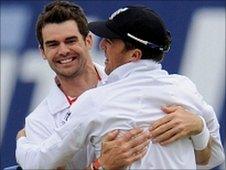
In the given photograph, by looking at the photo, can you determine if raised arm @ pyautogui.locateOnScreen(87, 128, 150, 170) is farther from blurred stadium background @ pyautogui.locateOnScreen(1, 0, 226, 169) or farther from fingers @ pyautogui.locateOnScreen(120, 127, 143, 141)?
blurred stadium background @ pyautogui.locateOnScreen(1, 0, 226, 169)

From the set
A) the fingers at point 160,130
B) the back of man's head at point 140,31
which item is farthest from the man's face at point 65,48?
the fingers at point 160,130

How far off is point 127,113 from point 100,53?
318 cm

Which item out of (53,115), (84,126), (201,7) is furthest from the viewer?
(201,7)

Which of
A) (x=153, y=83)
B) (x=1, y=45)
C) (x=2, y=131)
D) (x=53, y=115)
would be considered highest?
(x=153, y=83)

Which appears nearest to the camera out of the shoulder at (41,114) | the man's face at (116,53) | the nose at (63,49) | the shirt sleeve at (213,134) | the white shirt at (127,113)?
the white shirt at (127,113)

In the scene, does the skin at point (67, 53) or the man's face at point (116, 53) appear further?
the skin at point (67, 53)

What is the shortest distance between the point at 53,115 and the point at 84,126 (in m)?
0.59

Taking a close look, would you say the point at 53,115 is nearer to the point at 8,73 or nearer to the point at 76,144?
the point at 76,144

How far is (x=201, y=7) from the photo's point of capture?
6.24 metres

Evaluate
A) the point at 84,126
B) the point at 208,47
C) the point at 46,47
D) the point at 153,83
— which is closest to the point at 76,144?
the point at 84,126

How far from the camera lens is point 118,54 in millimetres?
3172

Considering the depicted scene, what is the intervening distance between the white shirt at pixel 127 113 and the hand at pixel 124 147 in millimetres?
22

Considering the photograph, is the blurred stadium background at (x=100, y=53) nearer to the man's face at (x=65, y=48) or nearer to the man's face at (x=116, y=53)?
the man's face at (x=65, y=48)

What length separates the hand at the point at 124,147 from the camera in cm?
308
